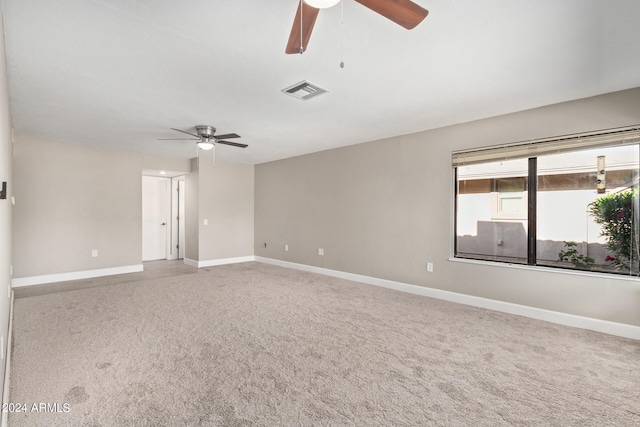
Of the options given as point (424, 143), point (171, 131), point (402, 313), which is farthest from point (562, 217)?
point (171, 131)

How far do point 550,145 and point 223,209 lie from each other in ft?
20.0

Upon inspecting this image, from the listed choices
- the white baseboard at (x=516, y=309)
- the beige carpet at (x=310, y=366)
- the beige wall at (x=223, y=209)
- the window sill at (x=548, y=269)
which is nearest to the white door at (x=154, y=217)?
the beige wall at (x=223, y=209)

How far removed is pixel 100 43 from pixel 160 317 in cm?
275

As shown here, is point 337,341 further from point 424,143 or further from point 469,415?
point 424,143

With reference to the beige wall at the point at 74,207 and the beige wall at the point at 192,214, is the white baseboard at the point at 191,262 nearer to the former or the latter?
the beige wall at the point at 192,214

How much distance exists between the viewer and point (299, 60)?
2434 mm

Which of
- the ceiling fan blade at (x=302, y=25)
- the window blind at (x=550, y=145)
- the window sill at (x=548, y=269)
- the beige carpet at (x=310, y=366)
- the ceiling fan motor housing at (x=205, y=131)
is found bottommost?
the beige carpet at (x=310, y=366)

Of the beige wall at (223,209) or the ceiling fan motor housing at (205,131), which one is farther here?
the beige wall at (223,209)

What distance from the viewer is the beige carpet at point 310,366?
1.83 meters

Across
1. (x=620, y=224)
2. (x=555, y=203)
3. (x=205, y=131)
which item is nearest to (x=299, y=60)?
(x=205, y=131)

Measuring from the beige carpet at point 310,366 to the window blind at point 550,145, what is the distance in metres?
1.96

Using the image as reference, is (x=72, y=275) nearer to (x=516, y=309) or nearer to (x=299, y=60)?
(x=299, y=60)

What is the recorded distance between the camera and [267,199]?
7.18 m

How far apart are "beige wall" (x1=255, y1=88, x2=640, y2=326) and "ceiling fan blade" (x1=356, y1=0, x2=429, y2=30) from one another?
284 cm
